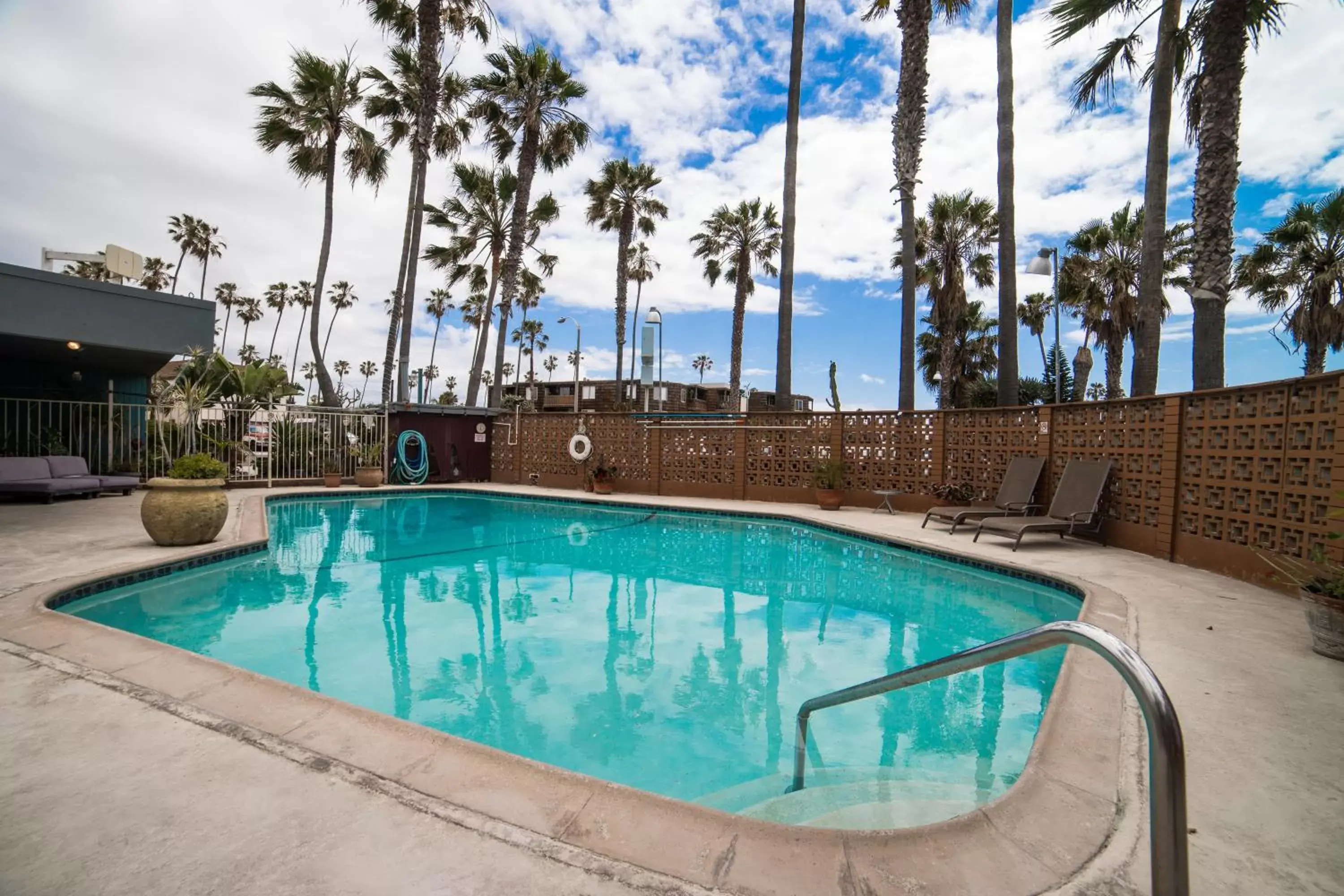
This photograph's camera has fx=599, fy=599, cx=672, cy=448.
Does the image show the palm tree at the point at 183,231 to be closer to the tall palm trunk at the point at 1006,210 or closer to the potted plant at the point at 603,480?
the potted plant at the point at 603,480

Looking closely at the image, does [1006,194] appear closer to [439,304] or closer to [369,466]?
[369,466]

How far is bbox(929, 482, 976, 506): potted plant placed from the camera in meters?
10.2

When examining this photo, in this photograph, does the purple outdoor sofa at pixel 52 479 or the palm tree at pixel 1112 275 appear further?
the palm tree at pixel 1112 275

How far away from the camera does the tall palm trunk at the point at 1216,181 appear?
698 centimetres

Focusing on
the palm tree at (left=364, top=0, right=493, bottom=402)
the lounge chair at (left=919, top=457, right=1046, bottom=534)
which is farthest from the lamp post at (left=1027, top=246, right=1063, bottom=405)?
the palm tree at (left=364, top=0, right=493, bottom=402)

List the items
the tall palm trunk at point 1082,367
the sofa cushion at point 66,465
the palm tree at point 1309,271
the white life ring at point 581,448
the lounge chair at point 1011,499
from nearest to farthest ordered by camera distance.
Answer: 1. the lounge chair at point 1011,499
2. the sofa cushion at point 66,465
3. the white life ring at point 581,448
4. the palm tree at point 1309,271
5. the tall palm trunk at point 1082,367

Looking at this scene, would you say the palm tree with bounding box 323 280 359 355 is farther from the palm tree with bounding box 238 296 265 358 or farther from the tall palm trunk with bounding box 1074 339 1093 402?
the tall palm trunk with bounding box 1074 339 1093 402

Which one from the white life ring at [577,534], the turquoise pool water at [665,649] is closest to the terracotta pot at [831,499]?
the turquoise pool water at [665,649]

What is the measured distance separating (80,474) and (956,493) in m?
15.4

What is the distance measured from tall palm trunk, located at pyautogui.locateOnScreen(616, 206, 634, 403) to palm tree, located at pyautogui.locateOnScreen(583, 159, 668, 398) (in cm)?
2

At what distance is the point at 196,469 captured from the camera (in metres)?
6.76

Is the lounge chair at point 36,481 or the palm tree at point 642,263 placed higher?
the palm tree at point 642,263

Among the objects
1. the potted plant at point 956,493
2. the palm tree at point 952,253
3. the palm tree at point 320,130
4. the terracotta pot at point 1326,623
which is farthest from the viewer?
the palm tree at point 952,253

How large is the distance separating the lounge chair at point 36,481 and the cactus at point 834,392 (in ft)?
55.4
